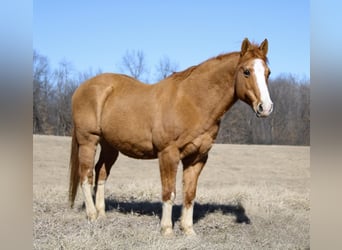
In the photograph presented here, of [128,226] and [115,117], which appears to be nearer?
[128,226]

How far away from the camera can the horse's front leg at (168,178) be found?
16.8 ft

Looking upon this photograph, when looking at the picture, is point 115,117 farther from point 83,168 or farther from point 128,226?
point 128,226

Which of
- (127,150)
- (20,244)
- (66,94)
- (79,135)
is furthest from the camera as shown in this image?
(66,94)

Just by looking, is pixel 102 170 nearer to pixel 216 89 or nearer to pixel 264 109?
pixel 216 89

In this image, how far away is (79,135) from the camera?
6242 millimetres

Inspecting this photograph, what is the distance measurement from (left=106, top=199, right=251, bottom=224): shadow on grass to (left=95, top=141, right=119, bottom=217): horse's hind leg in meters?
0.46

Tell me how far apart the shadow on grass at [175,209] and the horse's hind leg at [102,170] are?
46 cm

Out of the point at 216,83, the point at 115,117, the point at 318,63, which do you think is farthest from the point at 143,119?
the point at 318,63

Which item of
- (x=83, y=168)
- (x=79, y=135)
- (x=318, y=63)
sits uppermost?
(x=318, y=63)

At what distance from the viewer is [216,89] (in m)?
5.26

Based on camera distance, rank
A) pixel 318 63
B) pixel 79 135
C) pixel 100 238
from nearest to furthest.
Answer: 1. pixel 318 63
2. pixel 100 238
3. pixel 79 135

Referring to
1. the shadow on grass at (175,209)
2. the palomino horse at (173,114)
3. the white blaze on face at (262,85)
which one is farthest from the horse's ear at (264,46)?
the shadow on grass at (175,209)

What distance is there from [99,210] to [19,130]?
4.61m

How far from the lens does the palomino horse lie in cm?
496
